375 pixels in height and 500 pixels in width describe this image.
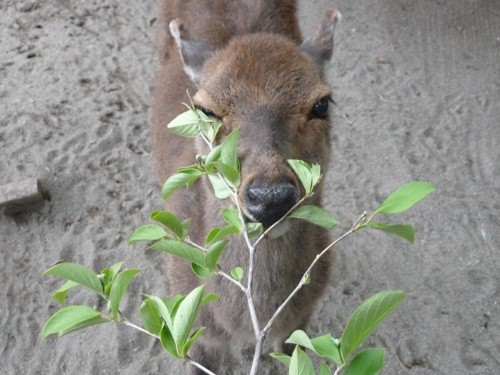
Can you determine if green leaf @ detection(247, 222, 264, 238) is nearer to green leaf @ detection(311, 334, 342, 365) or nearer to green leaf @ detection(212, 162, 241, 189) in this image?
green leaf @ detection(212, 162, 241, 189)

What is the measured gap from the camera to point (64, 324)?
150cm

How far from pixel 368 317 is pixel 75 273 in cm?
69

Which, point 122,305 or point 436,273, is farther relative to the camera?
point 436,273

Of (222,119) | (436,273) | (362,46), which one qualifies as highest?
(222,119)

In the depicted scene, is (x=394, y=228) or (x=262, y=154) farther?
(x=262, y=154)

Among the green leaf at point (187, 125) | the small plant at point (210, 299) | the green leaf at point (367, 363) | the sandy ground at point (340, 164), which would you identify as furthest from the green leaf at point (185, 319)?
the sandy ground at point (340, 164)

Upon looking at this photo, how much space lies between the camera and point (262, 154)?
8.56 ft

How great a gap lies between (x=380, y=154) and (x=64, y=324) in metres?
4.49

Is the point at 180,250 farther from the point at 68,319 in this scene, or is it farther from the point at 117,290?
the point at 68,319

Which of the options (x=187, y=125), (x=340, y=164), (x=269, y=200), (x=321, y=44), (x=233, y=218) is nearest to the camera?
(x=233, y=218)

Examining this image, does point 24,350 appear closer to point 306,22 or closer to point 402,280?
point 402,280

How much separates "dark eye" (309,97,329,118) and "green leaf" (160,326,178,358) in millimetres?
1701

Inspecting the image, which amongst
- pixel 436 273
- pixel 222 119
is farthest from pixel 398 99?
pixel 222 119

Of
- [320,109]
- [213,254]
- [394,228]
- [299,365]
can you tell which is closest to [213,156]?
[213,254]
